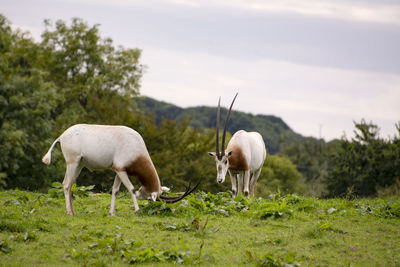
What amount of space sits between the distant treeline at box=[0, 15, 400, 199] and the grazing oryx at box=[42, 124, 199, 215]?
17.2 metres

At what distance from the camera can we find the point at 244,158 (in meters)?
13.9

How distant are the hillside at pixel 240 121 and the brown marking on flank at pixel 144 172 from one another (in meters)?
117

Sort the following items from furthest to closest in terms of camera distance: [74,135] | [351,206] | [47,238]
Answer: [351,206]
[74,135]
[47,238]

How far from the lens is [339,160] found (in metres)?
35.9

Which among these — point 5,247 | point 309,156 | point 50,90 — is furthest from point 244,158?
point 309,156

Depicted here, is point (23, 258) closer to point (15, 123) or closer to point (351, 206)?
point (351, 206)

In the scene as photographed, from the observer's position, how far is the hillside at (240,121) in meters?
136

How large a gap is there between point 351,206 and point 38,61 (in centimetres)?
3804

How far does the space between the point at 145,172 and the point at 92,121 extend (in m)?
26.5

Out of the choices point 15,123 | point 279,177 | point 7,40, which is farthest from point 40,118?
point 279,177

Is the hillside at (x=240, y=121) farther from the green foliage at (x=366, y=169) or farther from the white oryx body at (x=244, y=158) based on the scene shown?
the white oryx body at (x=244, y=158)

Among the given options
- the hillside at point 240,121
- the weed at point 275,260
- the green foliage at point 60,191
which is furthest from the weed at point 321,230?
the hillside at point 240,121

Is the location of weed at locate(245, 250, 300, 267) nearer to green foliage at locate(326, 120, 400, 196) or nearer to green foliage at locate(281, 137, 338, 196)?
green foliage at locate(326, 120, 400, 196)

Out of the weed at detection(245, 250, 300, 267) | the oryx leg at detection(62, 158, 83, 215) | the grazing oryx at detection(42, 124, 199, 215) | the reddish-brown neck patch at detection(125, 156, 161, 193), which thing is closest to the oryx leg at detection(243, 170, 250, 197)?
the grazing oryx at detection(42, 124, 199, 215)
